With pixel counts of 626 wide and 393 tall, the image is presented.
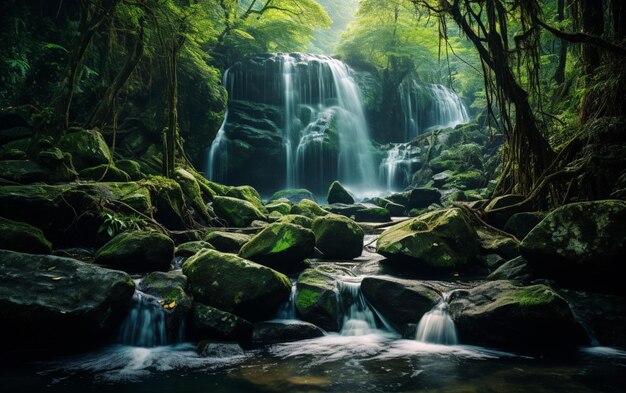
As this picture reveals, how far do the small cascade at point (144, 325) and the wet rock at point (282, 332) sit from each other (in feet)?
3.88

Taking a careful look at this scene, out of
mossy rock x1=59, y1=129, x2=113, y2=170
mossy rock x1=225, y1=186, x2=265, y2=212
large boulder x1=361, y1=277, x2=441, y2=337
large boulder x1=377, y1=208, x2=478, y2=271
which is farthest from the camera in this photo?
mossy rock x1=225, y1=186, x2=265, y2=212

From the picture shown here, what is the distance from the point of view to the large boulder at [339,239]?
8055 millimetres

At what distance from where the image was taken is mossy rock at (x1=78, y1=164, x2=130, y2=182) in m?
9.10

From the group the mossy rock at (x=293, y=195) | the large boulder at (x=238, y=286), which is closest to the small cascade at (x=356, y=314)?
the large boulder at (x=238, y=286)

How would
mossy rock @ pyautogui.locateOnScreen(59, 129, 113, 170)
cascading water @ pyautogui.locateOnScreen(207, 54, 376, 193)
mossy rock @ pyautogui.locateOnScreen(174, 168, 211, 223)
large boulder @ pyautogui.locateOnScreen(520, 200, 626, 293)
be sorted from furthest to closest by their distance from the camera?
cascading water @ pyautogui.locateOnScreen(207, 54, 376, 193) < mossy rock @ pyautogui.locateOnScreen(174, 168, 211, 223) < mossy rock @ pyautogui.locateOnScreen(59, 129, 113, 170) < large boulder @ pyautogui.locateOnScreen(520, 200, 626, 293)

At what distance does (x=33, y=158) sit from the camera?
26.5 feet

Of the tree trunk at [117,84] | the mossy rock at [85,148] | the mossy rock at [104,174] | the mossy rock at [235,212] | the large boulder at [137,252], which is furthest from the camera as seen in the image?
the mossy rock at [235,212]

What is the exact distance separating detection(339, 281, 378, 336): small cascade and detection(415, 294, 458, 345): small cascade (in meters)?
0.70

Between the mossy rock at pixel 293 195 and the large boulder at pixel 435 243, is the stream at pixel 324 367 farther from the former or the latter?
the mossy rock at pixel 293 195

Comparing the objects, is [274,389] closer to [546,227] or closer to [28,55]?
[546,227]

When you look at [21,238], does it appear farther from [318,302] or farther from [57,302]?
[318,302]

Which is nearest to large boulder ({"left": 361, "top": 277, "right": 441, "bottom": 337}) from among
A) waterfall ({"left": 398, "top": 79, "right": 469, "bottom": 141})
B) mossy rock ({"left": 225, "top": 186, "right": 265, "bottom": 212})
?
mossy rock ({"left": 225, "top": 186, "right": 265, "bottom": 212})

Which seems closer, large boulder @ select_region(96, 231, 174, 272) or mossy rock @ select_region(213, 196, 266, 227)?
large boulder @ select_region(96, 231, 174, 272)

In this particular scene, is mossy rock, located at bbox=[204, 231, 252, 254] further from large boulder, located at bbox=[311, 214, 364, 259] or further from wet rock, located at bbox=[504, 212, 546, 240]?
wet rock, located at bbox=[504, 212, 546, 240]
